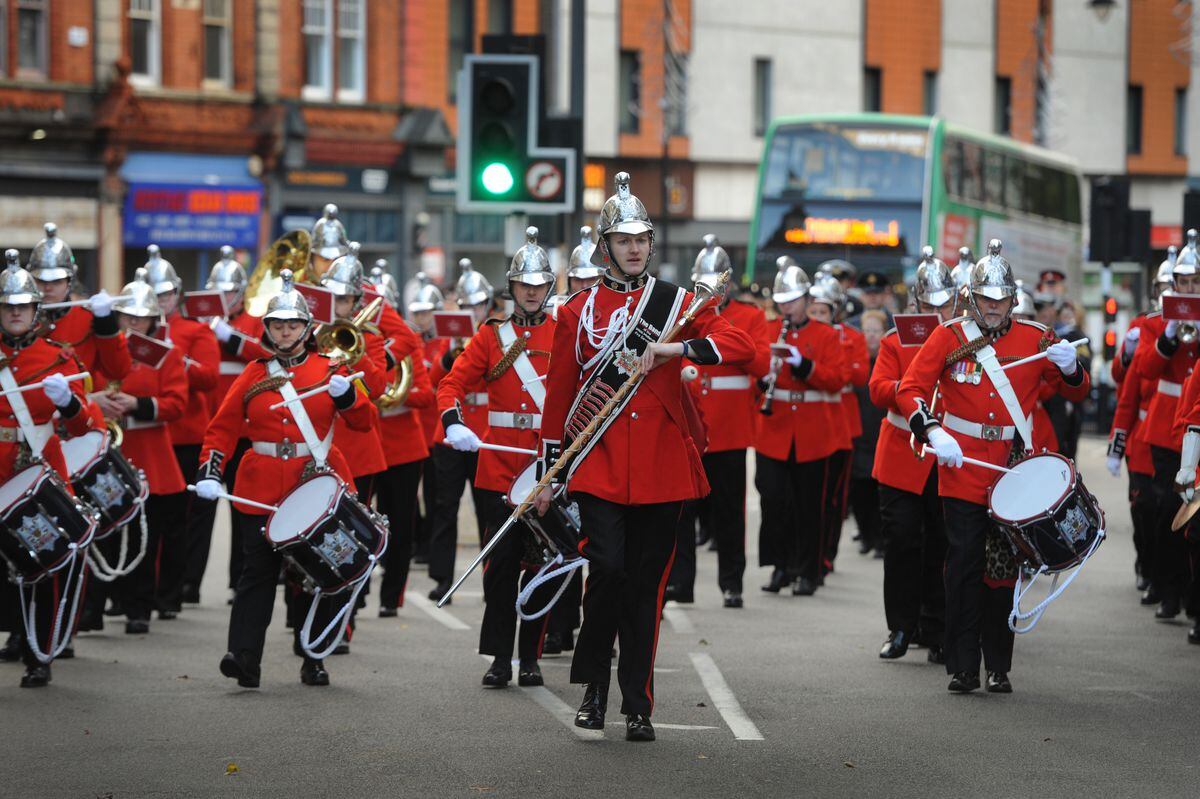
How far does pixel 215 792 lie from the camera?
743 centimetres

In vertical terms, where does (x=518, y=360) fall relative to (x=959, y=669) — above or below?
above

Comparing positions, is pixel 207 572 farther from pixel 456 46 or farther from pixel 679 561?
pixel 456 46

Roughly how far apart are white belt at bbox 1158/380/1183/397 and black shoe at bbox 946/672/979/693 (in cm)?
324

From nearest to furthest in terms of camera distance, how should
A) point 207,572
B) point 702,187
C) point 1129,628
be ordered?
point 1129,628 → point 207,572 → point 702,187

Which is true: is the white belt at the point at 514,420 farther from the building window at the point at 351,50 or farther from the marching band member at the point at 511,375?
the building window at the point at 351,50

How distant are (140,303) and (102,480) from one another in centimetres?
154

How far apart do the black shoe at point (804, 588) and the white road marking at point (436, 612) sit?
2.27 metres

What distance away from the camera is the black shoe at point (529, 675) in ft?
32.2

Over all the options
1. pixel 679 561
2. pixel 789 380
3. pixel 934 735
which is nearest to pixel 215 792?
pixel 934 735

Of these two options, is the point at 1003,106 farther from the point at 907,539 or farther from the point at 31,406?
the point at 31,406

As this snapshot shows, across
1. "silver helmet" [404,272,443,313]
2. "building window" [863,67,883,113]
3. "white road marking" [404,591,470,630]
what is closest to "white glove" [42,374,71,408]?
"white road marking" [404,591,470,630]

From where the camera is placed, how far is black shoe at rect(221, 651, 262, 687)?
9594 mm

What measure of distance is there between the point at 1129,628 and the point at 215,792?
6352 millimetres

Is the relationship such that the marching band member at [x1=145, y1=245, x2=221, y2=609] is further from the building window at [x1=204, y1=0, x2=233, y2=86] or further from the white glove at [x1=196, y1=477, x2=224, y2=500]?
the building window at [x1=204, y1=0, x2=233, y2=86]
